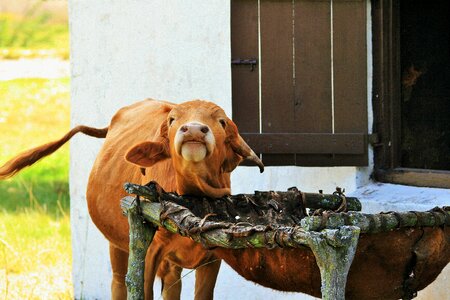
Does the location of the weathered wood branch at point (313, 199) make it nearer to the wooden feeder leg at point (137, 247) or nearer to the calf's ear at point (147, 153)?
the calf's ear at point (147, 153)

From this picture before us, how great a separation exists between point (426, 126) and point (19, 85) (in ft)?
31.0

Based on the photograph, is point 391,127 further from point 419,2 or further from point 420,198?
point 419,2

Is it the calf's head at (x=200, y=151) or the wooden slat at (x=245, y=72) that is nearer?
the calf's head at (x=200, y=151)

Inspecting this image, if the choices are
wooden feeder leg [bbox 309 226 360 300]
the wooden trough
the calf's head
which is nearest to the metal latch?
the calf's head

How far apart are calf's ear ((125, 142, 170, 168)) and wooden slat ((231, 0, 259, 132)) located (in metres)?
1.42

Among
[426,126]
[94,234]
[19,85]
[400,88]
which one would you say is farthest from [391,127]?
[19,85]

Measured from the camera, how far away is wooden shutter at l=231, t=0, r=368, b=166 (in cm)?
653

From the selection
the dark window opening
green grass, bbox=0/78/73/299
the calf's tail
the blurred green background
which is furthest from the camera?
the blurred green background

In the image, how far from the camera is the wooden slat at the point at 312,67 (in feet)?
21.6

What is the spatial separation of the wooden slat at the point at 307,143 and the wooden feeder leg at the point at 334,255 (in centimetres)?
239

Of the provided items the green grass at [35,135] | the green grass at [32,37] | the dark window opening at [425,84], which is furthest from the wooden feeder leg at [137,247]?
the green grass at [32,37]

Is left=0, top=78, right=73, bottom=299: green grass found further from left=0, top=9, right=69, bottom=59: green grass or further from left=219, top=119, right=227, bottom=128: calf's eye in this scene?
left=219, top=119, right=227, bottom=128: calf's eye

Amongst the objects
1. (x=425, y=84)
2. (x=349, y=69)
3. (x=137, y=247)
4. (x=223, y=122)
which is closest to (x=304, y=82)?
(x=349, y=69)

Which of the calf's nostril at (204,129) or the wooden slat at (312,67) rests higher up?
the wooden slat at (312,67)
